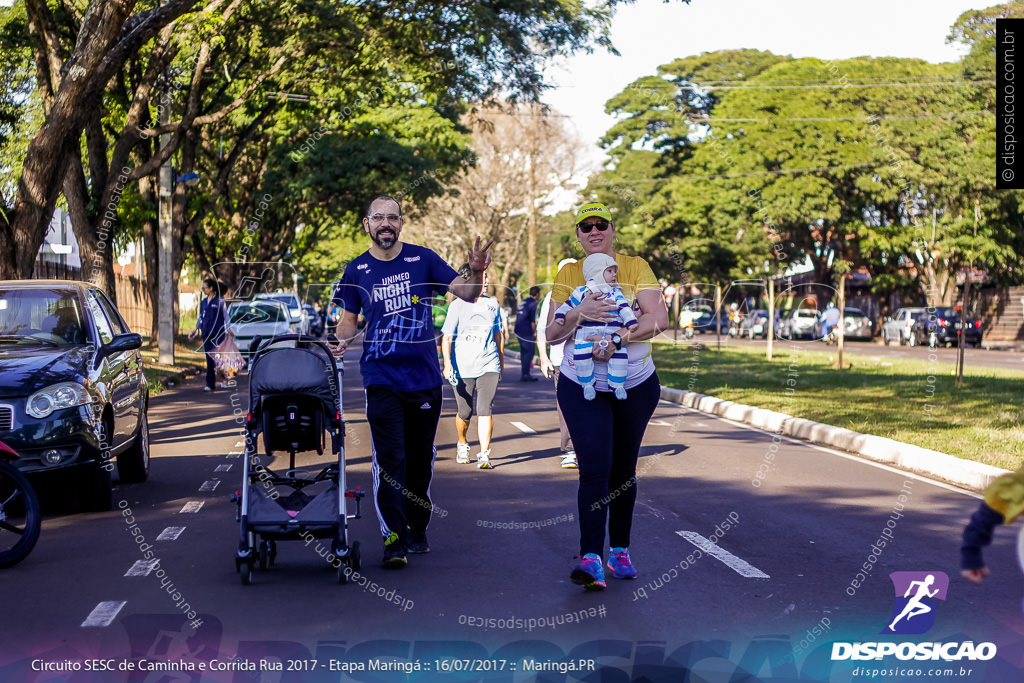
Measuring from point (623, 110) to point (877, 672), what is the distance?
60.7 meters

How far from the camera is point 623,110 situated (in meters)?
63.6

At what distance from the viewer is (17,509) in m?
6.81

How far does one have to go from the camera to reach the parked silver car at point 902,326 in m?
47.3

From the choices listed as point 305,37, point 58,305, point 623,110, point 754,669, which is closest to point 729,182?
point 623,110

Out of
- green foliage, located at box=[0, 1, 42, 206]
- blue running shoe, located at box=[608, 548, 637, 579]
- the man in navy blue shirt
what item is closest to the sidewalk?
blue running shoe, located at box=[608, 548, 637, 579]

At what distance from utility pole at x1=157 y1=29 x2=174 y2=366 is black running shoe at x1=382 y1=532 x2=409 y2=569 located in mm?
19758

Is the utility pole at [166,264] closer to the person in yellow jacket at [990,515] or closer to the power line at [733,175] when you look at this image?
the person in yellow jacket at [990,515]

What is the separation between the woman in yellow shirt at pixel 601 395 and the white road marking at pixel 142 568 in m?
2.43

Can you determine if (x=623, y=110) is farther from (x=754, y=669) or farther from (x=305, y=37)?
(x=754, y=669)

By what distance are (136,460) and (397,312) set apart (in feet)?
14.3

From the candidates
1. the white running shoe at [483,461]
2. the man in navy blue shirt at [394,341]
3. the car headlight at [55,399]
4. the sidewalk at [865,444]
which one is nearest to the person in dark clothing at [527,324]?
the sidewalk at [865,444]

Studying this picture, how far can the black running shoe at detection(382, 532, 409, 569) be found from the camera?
645cm

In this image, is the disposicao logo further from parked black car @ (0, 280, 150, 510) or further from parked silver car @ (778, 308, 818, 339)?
parked silver car @ (778, 308, 818, 339)

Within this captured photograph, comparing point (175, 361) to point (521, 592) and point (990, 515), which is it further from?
point (990, 515)
